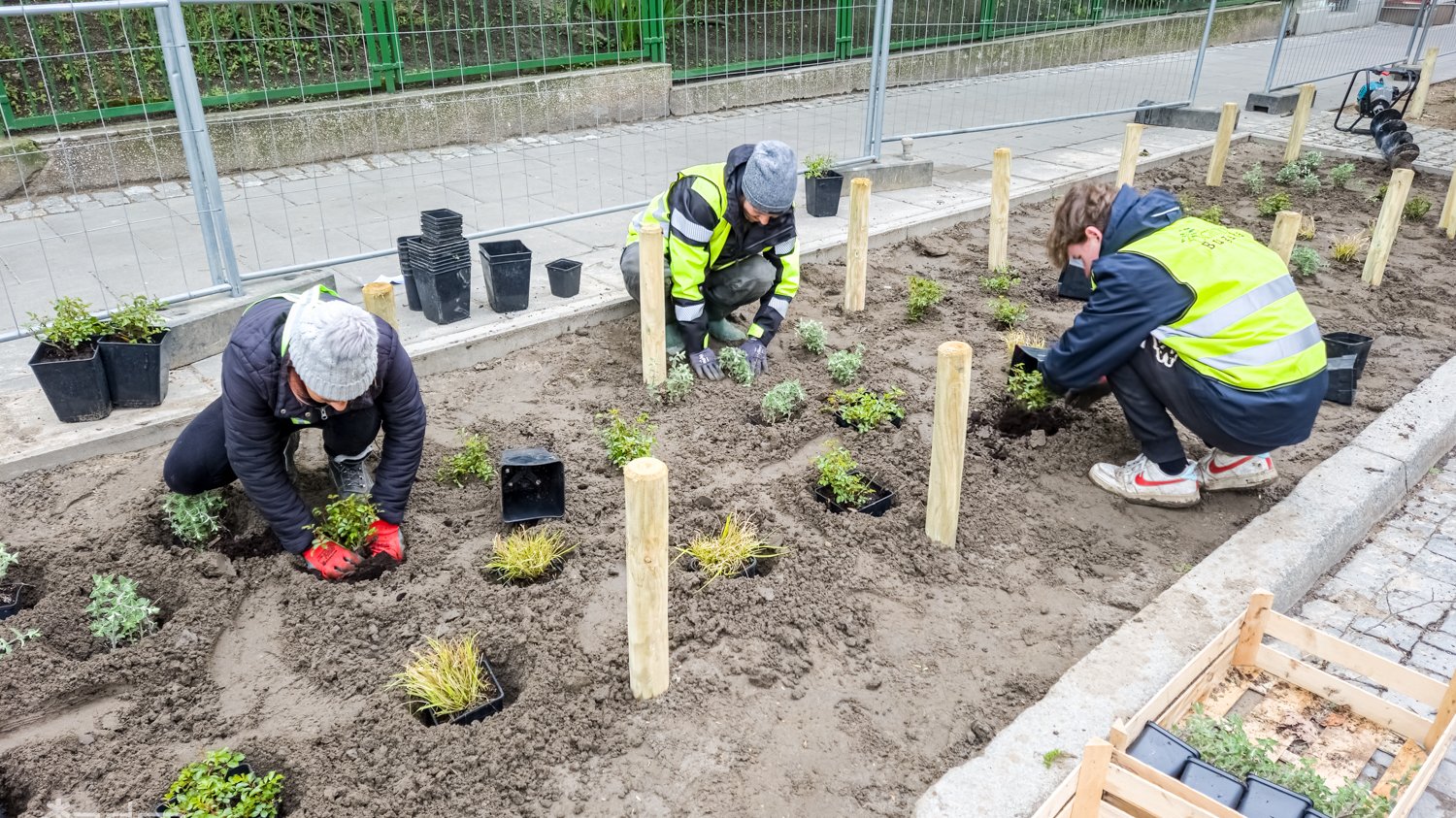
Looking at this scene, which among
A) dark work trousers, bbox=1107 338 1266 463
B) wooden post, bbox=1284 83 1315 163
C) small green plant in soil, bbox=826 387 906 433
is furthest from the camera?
wooden post, bbox=1284 83 1315 163

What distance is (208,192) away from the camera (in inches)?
211

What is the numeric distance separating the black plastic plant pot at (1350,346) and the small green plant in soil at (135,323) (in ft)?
19.7

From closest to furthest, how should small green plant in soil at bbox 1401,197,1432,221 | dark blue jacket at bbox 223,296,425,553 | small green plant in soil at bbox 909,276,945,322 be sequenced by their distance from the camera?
dark blue jacket at bbox 223,296,425,553 → small green plant in soil at bbox 909,276,945,322 → small green plant in soil at bbox 1401,197,1432,221

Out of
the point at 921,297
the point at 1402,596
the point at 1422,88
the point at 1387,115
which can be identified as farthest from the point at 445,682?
the point at 1422,88

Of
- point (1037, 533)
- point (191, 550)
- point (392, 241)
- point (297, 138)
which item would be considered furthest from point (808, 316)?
point (297, 138)

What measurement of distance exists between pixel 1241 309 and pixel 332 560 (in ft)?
12.1

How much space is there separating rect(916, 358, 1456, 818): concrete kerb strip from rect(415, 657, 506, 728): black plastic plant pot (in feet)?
4.45

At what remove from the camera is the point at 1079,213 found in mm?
4199

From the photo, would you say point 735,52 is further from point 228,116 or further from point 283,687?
point 283,687

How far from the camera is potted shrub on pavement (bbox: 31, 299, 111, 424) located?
430cm

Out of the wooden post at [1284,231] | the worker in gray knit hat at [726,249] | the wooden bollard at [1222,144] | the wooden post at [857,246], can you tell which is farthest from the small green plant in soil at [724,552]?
the wooden bollard at [1222,144]

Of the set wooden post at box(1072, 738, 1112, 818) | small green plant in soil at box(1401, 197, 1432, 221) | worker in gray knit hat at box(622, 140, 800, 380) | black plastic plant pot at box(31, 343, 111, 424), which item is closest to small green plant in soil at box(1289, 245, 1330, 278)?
small green plant in soil at box(1401, 197, 1432, 221)

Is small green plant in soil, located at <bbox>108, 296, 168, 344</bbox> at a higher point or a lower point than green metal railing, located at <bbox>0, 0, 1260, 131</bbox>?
lower

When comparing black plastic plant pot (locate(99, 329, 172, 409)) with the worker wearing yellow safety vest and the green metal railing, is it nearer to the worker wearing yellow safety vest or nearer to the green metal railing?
the green metal railing
